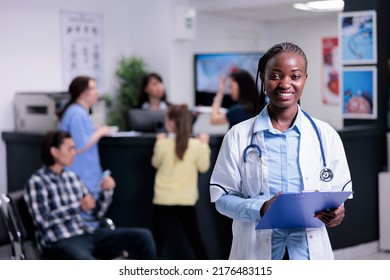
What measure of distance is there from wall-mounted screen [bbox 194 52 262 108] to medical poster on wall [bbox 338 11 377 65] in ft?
12.1

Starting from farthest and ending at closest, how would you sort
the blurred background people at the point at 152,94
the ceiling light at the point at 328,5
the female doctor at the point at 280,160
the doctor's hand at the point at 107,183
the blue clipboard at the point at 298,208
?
the blurred background people at the point at 152,94
the doctor's hand at the point at 107,183
the ceiling light at the point at 328,5
the female doctor at the point at 280,160
the blue clipboard at the point at 298,208

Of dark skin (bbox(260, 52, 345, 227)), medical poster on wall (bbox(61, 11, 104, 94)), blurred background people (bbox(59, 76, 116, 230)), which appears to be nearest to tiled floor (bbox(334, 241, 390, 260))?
dark skin (bbox(260, 52, 345, 227))

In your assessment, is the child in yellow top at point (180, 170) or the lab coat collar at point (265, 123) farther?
the child in yellow top at point (180, 170)

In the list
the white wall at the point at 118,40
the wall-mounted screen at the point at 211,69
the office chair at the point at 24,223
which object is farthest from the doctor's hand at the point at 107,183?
the wall-mounted screen at the point at 211,69

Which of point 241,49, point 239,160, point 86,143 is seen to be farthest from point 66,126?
point 241,49

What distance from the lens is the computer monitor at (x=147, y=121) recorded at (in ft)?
14.9

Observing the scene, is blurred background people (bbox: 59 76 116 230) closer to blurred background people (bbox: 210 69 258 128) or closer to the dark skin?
blurred background people (bbox: 210 69 258 128)

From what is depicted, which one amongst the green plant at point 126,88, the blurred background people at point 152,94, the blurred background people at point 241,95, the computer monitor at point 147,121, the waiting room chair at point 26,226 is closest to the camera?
the waiting room chair at point 26,226

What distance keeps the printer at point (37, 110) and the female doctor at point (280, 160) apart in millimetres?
3055

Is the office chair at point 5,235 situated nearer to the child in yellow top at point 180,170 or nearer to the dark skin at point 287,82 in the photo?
the child in yellow top at point 180,170

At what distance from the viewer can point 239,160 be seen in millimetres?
1639

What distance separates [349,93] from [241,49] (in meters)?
4.54

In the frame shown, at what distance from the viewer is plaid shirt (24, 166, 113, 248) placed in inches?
125

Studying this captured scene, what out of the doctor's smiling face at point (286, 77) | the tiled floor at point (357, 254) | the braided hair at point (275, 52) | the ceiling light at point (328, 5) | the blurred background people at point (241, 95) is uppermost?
the ceiling light at point (328, 5)
